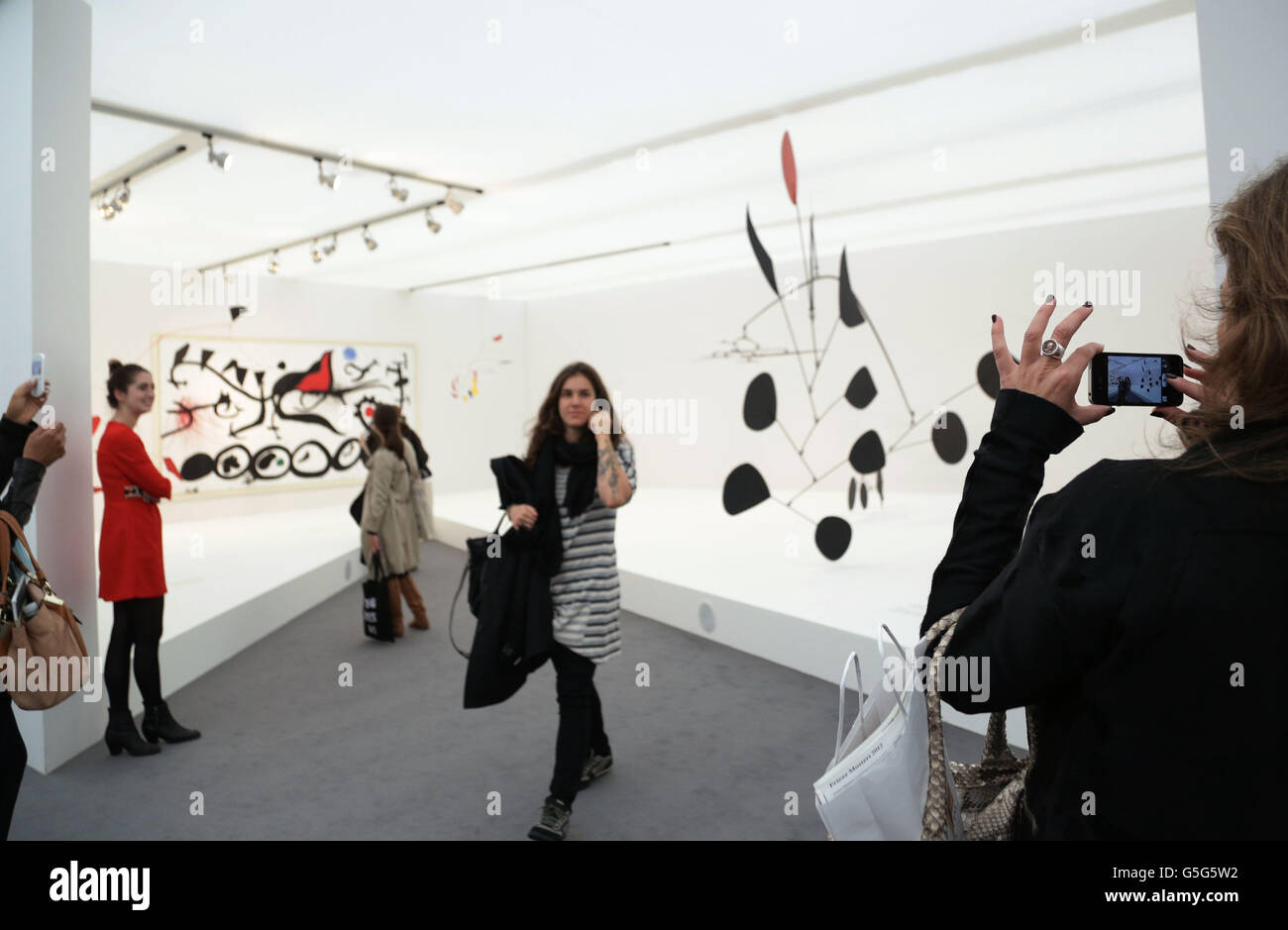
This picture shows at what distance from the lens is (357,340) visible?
34.7 feet

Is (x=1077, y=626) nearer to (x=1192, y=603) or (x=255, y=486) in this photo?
(x=1192, y=603)

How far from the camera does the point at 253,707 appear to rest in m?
3.84

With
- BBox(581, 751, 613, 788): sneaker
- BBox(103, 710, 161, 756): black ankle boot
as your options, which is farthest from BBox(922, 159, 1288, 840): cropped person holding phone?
BBox(103, 710, 161, 756): black ankle boot

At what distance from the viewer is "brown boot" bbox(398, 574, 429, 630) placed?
5.23m

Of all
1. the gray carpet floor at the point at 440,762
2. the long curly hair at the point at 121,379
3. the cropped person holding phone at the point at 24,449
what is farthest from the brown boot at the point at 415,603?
the cropped person holding phone at the point at 24,449

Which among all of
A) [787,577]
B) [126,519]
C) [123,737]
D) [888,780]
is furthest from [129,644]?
[787,577]

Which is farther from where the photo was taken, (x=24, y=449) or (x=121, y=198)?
(x=121, y=198)

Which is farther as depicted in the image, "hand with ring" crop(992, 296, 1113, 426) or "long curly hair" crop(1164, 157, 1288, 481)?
"hand with ring" crop(992, 296, 1113, 426)

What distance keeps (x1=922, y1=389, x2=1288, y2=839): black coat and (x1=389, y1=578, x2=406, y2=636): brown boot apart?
4.49 m

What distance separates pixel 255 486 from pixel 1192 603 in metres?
10.3

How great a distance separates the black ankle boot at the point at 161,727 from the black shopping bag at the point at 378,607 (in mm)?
1483

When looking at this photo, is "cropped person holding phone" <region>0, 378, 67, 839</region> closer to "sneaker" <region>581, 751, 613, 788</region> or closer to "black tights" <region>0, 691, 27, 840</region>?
"black tights" <region>0, 691, 27, 840</region>

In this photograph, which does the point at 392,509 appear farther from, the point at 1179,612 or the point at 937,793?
the point at 1179,612

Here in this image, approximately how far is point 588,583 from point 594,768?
78 cm
